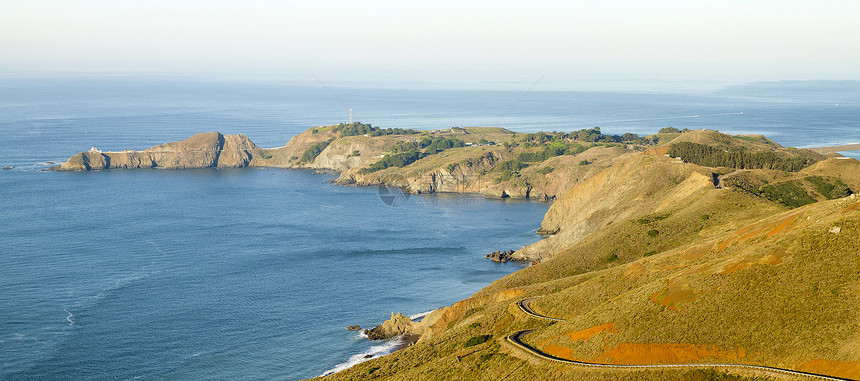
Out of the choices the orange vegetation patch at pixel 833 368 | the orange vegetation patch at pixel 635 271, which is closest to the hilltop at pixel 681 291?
the orange vegetation patch at pixel 833 368

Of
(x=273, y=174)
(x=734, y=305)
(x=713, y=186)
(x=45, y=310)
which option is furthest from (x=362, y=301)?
(x=273, y=174)

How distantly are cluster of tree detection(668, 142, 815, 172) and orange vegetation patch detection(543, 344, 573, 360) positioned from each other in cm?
7717

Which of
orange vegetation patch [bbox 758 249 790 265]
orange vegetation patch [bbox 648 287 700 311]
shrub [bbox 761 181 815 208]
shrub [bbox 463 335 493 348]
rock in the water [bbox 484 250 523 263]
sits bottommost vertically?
rock in the water [bbox 484 250 523 263]

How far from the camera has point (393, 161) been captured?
184375 millimetres

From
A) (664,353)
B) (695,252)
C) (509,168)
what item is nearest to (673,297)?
(664,353)

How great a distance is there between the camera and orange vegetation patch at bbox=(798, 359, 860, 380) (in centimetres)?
3288

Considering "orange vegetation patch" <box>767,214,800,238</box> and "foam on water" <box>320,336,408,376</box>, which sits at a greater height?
"orange vegetation patch" <box>767,214,800,238</box>

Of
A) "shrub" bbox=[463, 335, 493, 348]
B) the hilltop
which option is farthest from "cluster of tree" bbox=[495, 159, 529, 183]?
"shrub" bbox=[463, 335, 493, 348]

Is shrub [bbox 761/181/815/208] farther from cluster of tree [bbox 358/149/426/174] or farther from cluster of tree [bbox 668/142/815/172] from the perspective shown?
cluster of tree [bbox 358/149/426/174]

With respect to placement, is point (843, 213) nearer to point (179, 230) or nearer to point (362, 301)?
point (362, 301)

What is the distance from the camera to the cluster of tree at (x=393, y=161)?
7175 inches

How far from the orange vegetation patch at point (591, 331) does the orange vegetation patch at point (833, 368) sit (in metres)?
10.4

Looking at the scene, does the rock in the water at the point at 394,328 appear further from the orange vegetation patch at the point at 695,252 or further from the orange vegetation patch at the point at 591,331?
the orange vegetation patch at the point at 591,331

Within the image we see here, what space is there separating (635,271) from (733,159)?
65763 millimetres
